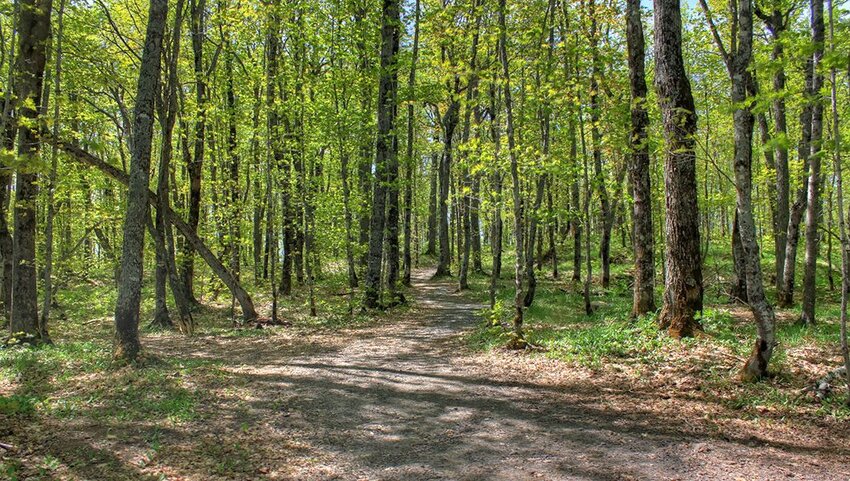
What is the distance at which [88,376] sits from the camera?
760 centimetres

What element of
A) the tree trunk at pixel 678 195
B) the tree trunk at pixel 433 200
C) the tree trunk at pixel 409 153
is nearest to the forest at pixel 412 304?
the tree trunk at pixel 678 195

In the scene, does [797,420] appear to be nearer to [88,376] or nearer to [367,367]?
[367,367]

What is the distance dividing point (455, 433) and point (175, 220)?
9.69 metres

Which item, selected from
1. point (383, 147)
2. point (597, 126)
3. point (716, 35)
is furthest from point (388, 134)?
point (716, 35)

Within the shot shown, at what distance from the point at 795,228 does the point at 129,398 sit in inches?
553

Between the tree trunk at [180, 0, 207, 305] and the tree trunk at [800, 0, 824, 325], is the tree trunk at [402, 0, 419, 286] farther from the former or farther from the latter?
the tree trunk at [800, 0, 824, 325]

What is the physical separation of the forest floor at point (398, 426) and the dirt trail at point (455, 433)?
0.9 inches

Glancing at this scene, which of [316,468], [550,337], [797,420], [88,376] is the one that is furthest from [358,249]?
[797,420]

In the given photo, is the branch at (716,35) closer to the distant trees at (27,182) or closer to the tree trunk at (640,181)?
the tree trunk at (640,181)

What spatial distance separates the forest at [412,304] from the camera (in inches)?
190

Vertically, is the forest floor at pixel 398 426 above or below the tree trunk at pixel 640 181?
below

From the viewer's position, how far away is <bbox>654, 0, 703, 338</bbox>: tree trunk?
7508 millimetres

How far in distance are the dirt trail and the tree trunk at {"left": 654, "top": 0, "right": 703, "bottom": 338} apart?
2438 mm

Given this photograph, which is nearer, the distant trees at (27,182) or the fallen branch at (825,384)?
the fallen branch at (825,384)
